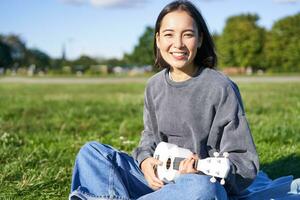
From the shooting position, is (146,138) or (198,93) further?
(146,138)

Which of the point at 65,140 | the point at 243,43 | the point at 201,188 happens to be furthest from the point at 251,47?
the point at 201,188

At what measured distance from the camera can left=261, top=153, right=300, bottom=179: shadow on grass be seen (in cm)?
409

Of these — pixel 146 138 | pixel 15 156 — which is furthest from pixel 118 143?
pixel 146 138

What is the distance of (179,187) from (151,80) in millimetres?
784

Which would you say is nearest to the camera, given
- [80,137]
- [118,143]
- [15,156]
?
[15,156]

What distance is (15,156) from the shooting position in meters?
4.51

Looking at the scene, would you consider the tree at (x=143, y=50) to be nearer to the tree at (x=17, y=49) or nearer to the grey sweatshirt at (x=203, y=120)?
the tree at (x=17, y=49)

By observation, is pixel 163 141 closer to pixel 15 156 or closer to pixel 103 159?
pixel 103 159

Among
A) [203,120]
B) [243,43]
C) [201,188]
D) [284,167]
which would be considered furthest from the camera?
[243,43]

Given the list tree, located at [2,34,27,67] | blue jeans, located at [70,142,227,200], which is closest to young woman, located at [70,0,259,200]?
blue jeans, located at [70,142,227,200]

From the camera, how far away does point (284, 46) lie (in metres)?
59.7

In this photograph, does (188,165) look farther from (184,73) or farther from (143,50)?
(143,50)

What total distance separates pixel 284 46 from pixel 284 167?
2270 inches

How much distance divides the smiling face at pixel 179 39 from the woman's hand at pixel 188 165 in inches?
21.3
